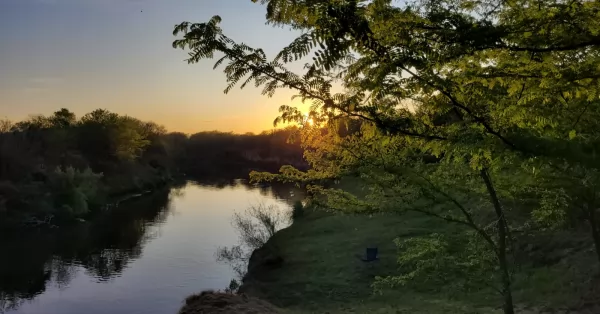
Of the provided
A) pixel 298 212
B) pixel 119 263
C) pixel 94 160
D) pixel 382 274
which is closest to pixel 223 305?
pixel 382 274

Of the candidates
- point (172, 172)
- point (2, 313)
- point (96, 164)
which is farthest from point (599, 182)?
point (172, 172)

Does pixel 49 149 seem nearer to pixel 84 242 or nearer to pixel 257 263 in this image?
pixel 84 242

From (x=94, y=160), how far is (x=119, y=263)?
3608 centimetres

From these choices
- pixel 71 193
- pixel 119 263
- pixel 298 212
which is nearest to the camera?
pixel 119 263

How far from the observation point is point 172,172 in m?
76.6

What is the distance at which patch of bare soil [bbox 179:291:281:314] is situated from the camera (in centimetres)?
1216

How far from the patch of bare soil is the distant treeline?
4.35 metres

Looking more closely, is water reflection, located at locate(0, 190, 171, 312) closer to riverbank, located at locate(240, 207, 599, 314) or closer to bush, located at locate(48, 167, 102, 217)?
bush, located at locate(48, 167, 102, 217)

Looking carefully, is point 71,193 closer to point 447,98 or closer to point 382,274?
point 382,274

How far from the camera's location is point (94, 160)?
193 ft

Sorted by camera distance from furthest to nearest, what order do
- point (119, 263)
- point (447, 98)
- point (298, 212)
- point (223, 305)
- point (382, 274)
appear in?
point (298, 212)
point (119, 263)
point (382, 274)
point (223, 305)
point (447, 98)

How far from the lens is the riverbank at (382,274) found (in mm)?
13281

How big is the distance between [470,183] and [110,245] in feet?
87.3

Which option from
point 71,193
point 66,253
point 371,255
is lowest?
point 66,253
